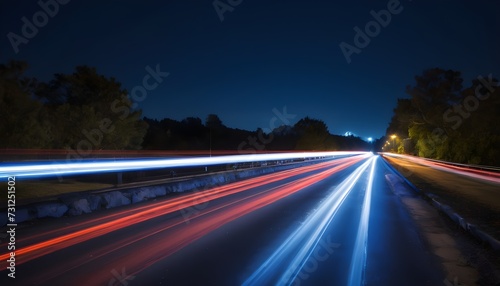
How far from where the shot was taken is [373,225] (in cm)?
927

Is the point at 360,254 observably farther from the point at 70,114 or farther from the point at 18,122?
the point at 70,114

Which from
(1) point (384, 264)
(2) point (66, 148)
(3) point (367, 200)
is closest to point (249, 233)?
(1) point (384, 264)

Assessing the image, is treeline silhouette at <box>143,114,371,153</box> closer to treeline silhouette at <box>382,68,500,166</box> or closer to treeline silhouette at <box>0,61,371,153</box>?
treeline silhouette at <box>382,68,500,166</box>

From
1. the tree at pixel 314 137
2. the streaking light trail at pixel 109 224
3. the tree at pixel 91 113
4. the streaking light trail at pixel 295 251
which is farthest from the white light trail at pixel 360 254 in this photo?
the tree at pixel 314 137

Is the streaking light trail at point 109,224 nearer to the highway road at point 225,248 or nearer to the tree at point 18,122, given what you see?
the highway road at point 225,248

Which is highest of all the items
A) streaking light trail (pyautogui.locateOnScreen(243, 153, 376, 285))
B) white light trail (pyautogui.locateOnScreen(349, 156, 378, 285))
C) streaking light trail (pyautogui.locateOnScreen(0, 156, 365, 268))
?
streaking light trail (pyautogui.locateOnScreen(0, 156, 365, 268))

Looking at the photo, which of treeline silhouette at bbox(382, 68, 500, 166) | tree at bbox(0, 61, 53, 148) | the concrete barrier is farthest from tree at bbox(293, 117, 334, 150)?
the concrete barrier

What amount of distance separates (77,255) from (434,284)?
18.6 feet

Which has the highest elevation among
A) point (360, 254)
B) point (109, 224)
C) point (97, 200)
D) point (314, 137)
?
point (314, 137)

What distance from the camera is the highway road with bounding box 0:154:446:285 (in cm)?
538

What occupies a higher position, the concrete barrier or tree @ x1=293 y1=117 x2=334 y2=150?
tree @ x1=293 y1=117 x2=334 y2=150

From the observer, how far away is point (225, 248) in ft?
22.7

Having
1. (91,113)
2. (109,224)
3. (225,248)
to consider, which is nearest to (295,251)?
(225,248)

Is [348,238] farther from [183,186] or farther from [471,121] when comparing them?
[471,121]
